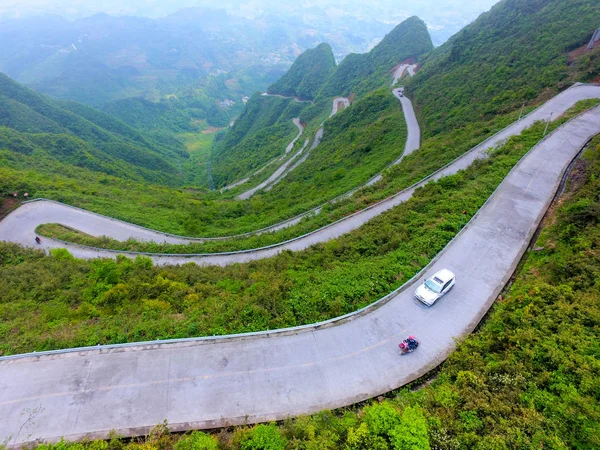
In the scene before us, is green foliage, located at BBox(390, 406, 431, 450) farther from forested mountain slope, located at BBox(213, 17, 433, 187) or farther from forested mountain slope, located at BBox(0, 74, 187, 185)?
forested mountain slope, located at BBox(0, 74, 187, 185)

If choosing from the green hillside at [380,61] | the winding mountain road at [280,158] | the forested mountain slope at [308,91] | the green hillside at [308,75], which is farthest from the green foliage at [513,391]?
the green hillside at [308,75]

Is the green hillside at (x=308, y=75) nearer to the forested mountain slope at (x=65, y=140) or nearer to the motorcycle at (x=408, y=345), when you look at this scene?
the forested mountain slope at (x=65, y=140)

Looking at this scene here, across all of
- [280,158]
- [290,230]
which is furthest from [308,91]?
[290,230]

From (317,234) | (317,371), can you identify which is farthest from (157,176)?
(317,371)

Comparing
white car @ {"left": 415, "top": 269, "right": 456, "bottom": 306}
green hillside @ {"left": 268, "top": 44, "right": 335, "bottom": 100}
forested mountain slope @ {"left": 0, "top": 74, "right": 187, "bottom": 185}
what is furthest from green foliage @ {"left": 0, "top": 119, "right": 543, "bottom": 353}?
green hillside @ {"left": 268, "top": 44, "right": 335, "bottom": 100}

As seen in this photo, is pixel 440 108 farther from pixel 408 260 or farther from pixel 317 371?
pixel 317 371

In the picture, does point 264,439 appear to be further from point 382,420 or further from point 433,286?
point 433,286

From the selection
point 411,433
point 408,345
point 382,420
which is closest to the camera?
point 411,433
